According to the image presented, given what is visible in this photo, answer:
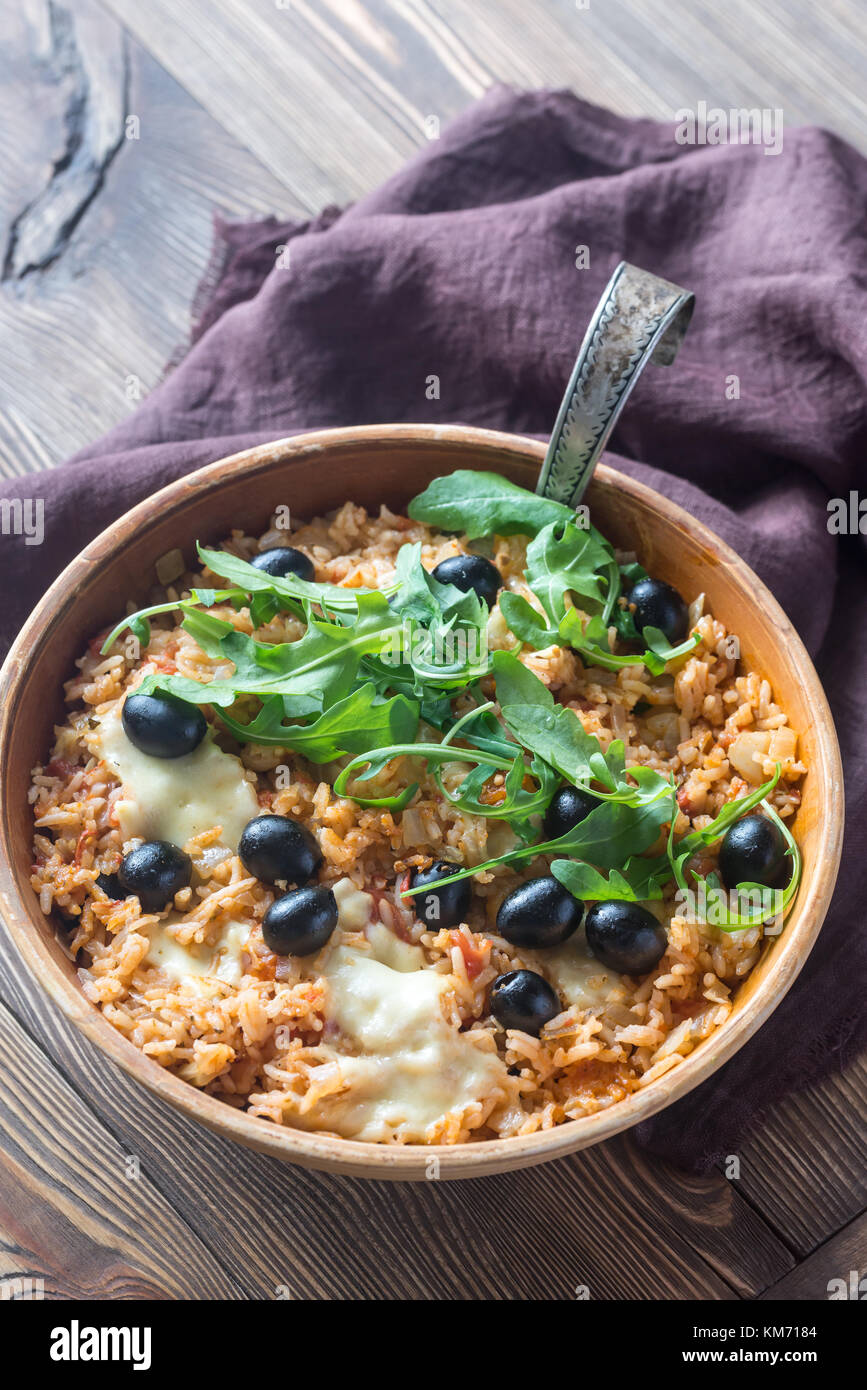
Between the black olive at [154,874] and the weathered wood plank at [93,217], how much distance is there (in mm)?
1740

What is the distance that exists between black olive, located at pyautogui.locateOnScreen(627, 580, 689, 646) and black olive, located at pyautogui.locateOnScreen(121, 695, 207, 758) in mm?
1145

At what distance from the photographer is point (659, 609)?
3.16m

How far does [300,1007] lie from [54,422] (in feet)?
7.44

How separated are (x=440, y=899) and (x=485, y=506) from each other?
104 centimetres

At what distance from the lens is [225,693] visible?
279 centimetres

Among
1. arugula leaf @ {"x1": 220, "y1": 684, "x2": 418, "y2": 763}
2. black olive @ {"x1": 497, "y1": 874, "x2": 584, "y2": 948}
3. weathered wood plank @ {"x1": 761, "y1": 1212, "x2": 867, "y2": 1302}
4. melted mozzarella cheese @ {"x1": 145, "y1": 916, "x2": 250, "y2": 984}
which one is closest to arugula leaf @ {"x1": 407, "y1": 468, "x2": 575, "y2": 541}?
arugula leaf @ {"x1": 220, "y1": 684, "x2": 418, "y2": 763}

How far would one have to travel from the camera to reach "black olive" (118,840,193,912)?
108 inches

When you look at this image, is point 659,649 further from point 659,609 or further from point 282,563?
point 282,563

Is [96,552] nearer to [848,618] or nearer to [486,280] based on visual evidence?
[486,280]

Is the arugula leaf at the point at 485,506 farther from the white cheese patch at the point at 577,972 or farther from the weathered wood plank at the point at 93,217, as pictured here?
the weathered wood plank at the point at 93,217

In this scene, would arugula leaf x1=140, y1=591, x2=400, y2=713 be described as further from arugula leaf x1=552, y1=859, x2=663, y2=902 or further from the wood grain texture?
the wood grain texture

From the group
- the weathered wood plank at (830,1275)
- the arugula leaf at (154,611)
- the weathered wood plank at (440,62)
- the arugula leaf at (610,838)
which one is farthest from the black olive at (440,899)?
the weathered wood plank at (440,62)

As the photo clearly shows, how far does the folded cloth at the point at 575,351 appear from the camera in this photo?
3678 mm

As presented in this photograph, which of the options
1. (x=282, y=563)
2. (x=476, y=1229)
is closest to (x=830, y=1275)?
(x=476, y=1229)
